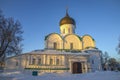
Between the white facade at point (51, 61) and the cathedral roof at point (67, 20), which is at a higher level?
the cathedral roof at point (67, 20)

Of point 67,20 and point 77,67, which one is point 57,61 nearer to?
point 77,67

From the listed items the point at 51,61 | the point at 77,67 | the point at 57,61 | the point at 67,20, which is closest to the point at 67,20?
the point at 67,20

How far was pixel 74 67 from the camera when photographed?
92.2 ft

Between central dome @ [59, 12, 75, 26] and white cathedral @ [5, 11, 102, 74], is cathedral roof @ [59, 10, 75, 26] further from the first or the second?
white cathedral @ [5, 11, 102, 74]

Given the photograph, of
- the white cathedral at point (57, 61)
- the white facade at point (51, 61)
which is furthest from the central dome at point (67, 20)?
the white facade at point (51, 61)

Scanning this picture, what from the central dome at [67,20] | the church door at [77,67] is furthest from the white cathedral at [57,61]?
the central dome at [67,20]

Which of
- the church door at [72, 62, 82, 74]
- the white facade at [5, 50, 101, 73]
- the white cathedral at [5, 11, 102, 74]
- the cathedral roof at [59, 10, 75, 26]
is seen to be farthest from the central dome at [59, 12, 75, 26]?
the church door at [72, 62, 82, 74]

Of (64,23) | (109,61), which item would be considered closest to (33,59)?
(64,23)

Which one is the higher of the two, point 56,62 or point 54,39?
point 54,39

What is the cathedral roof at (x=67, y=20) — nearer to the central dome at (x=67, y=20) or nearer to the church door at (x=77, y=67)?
the central dome at (x=67, y=20)

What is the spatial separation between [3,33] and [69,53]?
12297 mm

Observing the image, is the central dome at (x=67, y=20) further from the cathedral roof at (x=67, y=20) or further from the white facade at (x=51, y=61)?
the white facade at (x=51, y=61)

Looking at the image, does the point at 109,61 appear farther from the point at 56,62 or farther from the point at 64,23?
the point at 56,62

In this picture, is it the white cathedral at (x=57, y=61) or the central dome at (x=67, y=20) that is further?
the central dome at (x=67, y=20)
